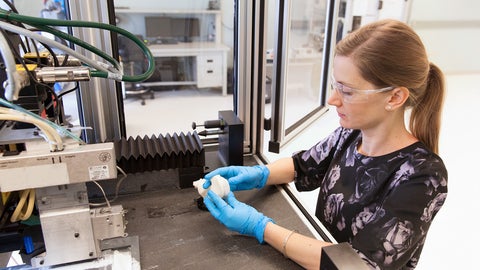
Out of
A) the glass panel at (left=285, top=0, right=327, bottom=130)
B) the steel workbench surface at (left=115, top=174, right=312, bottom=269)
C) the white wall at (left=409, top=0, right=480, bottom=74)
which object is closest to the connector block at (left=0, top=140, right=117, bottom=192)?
the steel workbench surface at (left=115, top=174, right=312, bottom=269)

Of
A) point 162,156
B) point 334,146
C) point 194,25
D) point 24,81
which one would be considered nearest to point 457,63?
Answer: point 194,25

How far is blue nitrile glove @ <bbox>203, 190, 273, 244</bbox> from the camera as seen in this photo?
0.89 metres

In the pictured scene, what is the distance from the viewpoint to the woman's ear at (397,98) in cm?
85

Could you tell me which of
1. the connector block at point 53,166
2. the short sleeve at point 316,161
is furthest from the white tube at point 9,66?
the short sleeve at point 316,161

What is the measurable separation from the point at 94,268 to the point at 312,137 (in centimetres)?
216

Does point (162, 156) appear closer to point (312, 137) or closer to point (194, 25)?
point (312, 137)

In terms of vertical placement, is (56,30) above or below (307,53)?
above

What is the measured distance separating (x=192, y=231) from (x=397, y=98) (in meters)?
0.63

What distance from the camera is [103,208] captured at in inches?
29.2

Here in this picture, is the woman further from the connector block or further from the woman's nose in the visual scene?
the connector block

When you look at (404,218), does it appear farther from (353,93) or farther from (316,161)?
(316,161)

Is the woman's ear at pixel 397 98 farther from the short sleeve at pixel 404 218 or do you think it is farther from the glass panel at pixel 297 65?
the glass panel at pixel 297 65

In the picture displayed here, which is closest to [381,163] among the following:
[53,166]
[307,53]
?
[53,166]

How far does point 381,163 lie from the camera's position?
0.93 metres
